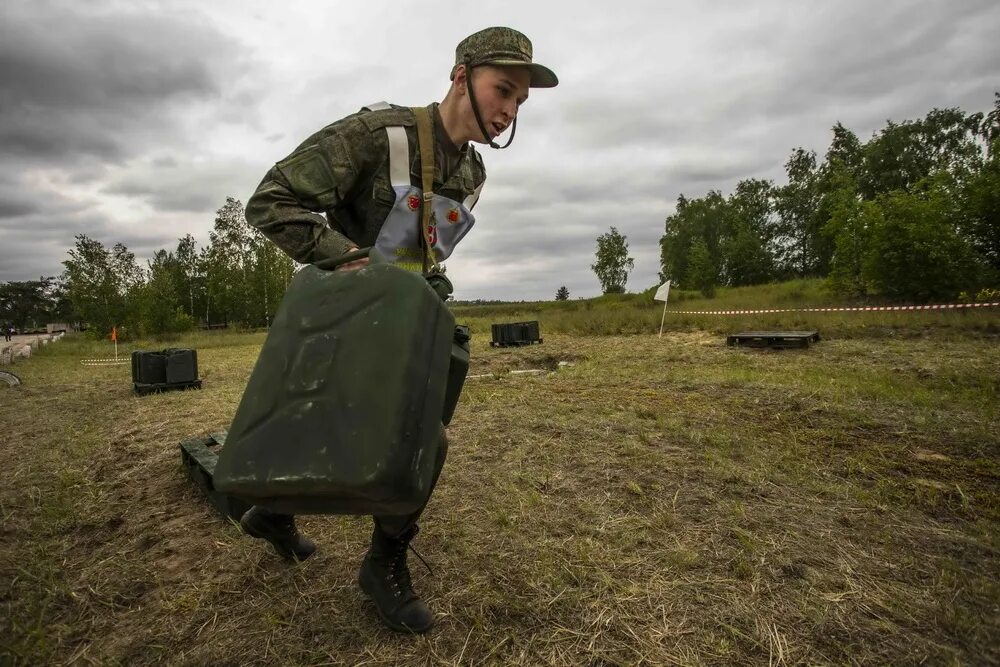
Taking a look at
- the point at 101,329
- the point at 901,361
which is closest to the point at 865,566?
the point at 901,361

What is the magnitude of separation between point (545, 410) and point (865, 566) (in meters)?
3.27

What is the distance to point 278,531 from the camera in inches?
84.7

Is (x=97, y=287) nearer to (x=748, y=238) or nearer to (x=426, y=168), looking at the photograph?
(x=426, y=168)

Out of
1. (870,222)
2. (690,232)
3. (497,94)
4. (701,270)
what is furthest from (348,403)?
(690,232)

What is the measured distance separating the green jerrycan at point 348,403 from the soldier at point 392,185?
345 millimetres

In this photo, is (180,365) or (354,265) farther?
(180,365)

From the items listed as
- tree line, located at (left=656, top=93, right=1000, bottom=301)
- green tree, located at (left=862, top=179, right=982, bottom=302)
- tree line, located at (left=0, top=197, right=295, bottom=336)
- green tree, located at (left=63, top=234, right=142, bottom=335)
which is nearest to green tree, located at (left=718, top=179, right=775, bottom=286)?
tree line, located at (left=656, top=93, right=1000, bottom=301)

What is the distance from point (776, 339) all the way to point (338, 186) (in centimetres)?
1051

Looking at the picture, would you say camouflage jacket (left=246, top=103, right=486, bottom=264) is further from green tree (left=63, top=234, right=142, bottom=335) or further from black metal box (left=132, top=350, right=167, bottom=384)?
green tree (left=63, top=234, right=142, bottom=335)

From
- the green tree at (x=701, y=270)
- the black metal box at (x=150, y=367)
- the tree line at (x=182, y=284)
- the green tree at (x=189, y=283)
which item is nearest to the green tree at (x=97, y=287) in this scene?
the tree line at (x=182, y=284)

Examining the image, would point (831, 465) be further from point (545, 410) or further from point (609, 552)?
point (545, 410)

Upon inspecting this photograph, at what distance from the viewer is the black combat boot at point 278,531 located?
2.10 meters

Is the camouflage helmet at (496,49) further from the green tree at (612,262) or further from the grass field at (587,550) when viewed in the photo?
the green tree at (612,262)

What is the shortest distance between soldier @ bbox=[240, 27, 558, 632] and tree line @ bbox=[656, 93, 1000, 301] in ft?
64.1
